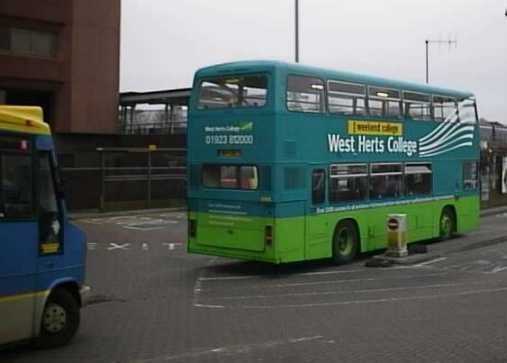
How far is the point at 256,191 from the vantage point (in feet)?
51.5

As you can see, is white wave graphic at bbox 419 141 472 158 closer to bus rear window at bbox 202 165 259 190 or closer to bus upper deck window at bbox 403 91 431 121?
bus upper deck window at bbox 403 91 431 121

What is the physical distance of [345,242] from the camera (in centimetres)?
1766

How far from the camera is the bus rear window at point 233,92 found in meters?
15.6

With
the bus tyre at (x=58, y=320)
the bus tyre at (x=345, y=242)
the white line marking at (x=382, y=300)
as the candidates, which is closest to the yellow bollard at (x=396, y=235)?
the bus tyre at (x=345, y=242)

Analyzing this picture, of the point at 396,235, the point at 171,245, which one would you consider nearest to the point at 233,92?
the point at 396,235

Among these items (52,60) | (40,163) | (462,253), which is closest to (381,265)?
(462,253)

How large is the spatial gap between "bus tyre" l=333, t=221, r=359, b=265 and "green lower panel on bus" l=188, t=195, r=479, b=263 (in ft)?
0.48

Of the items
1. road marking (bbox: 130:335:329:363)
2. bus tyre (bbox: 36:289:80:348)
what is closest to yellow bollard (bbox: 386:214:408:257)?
road marking (bbox: 130:335:329:363)

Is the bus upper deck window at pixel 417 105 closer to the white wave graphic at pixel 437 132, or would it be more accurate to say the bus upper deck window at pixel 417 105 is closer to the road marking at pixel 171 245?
the white wave graphic at pixel 437 132

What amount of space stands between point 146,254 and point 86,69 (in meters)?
25.5

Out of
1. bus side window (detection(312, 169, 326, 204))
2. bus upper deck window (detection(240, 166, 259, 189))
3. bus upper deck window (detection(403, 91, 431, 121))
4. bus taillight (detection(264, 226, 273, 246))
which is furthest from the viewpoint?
bus upper deck window (detection(403, 91, 431, 121))

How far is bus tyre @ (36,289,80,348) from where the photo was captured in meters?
8.91

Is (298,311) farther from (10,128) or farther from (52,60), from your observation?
(52,60)

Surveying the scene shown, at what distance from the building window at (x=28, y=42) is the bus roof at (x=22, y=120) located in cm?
3324
